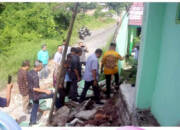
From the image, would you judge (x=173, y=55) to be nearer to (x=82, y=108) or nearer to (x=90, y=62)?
(x=90, y=62)

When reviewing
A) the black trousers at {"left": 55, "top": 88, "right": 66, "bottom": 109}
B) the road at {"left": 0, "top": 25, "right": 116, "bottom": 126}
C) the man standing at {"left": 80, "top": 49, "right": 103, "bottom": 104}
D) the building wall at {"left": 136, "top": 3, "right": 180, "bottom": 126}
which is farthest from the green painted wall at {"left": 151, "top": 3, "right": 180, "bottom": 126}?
the road at {"left": 0, "top": 25, "right": 116, "bottom": 126}

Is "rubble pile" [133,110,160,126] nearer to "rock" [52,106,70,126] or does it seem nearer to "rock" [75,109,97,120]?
"rock" [75,109,97,120]

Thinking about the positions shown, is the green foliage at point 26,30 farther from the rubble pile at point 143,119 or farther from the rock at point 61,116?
the rubble pile at point 143,119

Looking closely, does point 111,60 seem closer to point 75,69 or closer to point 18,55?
point 75,69

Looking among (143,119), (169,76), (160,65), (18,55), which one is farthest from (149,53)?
(18,55)

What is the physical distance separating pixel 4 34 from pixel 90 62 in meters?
4.89

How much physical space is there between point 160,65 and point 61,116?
2.52m

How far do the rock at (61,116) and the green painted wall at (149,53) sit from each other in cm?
183

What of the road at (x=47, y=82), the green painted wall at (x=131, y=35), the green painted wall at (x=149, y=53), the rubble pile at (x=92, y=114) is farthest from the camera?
the green painted wall at (x=131, y=35)

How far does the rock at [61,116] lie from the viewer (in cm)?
484

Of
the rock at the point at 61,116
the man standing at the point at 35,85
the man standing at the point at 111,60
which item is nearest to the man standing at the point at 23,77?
the man standing at the point at 35,85

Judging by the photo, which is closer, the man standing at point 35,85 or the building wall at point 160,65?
the building wall at point 160,65

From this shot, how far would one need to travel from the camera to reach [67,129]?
54.4 inches

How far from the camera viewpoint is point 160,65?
347 centimetres
